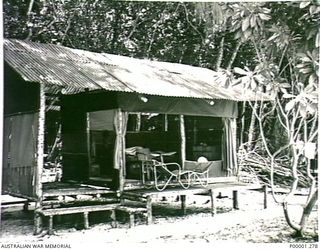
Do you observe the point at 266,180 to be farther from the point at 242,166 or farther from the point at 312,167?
the point at 312,167

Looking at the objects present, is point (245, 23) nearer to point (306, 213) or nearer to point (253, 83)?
point (253, 83)

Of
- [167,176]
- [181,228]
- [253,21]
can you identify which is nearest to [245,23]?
[253,21]

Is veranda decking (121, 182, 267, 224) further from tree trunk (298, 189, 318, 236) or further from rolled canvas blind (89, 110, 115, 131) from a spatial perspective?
tree trunk (298, 189, 318, 236)

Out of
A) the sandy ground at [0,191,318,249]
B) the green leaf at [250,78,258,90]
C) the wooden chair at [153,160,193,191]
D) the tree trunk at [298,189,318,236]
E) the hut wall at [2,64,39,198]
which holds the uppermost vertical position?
the green leaf at [250,78,258,90]

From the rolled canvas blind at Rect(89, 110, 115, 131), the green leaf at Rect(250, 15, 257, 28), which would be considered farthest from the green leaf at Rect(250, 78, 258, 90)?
the rolled canvas blind at Rect(89, 110, 115, 131)

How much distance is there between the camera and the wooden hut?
484cm

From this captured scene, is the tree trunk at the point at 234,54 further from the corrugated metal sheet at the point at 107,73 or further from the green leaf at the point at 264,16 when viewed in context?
the green leaf at the point at 264,16

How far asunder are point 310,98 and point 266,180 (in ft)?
12.3

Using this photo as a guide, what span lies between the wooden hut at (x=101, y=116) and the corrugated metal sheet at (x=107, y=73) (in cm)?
1

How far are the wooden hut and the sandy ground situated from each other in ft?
1.32

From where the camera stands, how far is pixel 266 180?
23.2 feet

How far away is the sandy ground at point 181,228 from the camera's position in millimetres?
3830

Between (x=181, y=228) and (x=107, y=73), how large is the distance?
1.97m

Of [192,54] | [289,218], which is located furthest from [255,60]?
[192,54]
